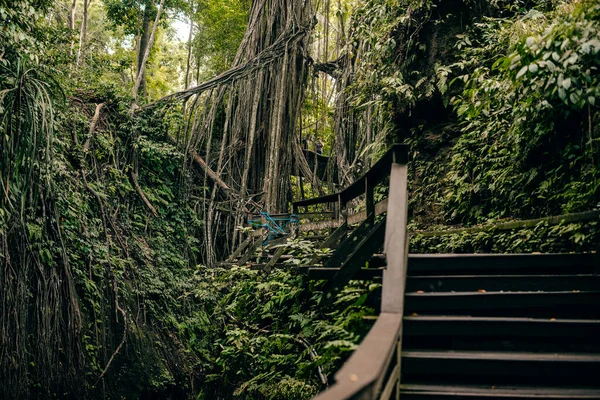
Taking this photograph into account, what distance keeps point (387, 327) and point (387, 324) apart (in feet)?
0.16

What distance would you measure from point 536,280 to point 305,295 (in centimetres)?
230

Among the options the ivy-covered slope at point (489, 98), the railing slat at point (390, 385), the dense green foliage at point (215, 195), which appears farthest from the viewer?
the dense green foliage at point (215, 195)

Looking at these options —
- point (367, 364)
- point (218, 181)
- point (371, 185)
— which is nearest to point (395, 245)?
point (367, 364)

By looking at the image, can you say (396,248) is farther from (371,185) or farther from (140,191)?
(140,191)

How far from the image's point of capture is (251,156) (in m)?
10.2

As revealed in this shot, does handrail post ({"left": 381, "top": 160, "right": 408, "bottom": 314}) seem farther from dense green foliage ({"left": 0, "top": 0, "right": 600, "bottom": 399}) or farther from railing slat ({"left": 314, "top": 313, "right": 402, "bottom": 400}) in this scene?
dense green foliage ({"left": 0, "top": 0, "right": 600, "bottom": 399})

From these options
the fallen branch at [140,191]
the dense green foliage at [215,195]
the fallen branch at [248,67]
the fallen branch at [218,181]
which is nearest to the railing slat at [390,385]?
the dense green foliage at [215,195]

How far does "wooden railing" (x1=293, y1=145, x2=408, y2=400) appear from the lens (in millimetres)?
1416

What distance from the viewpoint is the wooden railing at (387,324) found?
1416mm

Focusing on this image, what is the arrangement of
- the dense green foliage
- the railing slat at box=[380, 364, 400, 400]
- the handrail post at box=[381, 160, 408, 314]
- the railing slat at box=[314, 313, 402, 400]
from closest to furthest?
the railing slat at box=[314, 313, 402, 400], the railing slat at box=[380, 364, 400, 400], the handrail post at box=[381, 160, 408, 314], the dense green foliage

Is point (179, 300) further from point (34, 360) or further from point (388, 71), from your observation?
point (388, 71)

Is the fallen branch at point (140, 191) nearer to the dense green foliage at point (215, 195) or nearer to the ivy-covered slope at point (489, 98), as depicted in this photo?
the dense green foliage at point (215, 195)

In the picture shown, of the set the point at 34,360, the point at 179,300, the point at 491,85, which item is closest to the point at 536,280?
the point at 491,85

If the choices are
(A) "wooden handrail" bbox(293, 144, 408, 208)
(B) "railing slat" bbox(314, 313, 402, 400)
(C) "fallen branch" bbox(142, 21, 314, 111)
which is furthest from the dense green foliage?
(B) "railing slat" bbox(314, 313, 402, 400)
